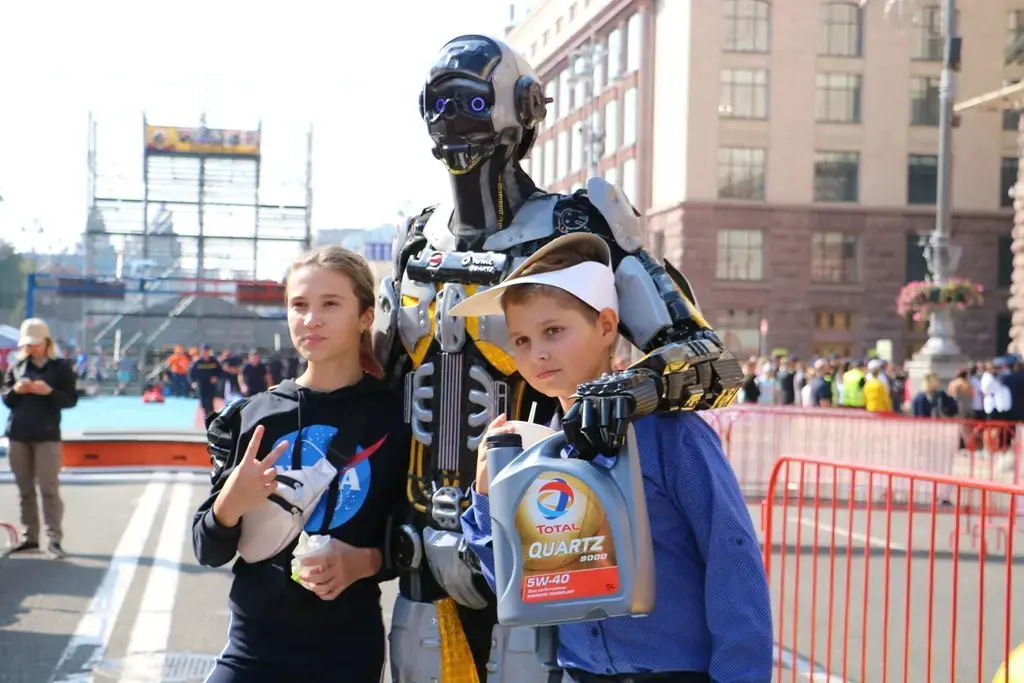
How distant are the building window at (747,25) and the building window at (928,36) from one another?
4.96m

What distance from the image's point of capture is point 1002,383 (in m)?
17.4

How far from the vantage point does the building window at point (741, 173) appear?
142 ft

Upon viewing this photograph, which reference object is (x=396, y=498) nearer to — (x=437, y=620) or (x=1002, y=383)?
(x=437, y=620)

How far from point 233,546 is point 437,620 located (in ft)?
2.00

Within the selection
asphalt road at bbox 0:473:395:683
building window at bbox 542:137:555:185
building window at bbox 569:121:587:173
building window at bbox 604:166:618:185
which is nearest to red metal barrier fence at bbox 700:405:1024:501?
asphalt road at bbox 0:473:395:683

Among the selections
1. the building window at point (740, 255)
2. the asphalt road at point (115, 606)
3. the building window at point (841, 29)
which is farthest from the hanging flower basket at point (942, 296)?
the building window at point (841, 29)

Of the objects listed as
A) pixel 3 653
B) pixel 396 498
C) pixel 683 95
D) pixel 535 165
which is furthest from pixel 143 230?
pixel 396 498

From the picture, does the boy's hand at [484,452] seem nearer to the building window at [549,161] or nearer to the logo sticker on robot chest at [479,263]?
the logo sticker on robot chest at [479,263]

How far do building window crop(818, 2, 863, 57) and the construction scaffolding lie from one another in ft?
58.5

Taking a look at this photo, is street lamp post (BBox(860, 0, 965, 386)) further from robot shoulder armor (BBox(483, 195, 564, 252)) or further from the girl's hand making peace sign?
the girl's hand making peace sign

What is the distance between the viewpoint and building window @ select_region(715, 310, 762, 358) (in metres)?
43.0

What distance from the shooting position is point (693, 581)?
2.30 m

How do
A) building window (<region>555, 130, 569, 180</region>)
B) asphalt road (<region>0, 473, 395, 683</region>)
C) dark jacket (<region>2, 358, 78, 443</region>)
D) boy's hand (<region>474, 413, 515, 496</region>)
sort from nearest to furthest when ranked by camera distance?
boy's hand (<region>474, 413, 515, 496</region>)
asphalt road (<region>0, 473, 395, 683</region>)
dark jacket (<region>2, 358, 78, 443</region>)
building window (<region>555, 130, 569, 180</region>)

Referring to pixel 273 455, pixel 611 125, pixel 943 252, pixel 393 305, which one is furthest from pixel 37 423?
pixel 611 125
